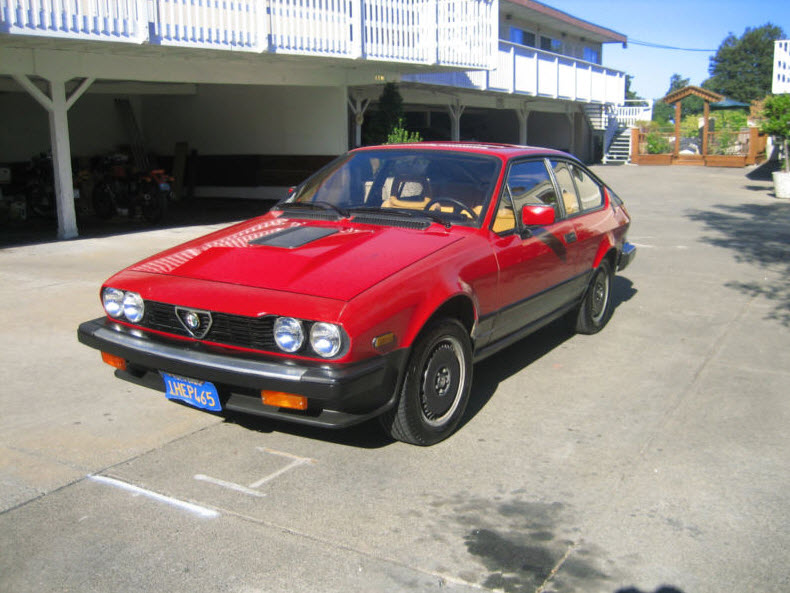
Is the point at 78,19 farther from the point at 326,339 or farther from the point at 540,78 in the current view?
the point at 540,78

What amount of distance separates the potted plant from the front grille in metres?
17.1

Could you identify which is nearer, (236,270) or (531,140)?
(236,270)

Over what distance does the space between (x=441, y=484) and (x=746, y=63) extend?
112439 mm

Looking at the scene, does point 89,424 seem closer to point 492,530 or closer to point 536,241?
point 492,530

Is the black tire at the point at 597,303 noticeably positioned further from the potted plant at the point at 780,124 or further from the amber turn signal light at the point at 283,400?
the potted plant at the point at 780,124

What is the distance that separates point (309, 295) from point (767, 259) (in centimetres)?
866

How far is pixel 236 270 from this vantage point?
4227 mm

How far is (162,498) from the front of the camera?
378 cm

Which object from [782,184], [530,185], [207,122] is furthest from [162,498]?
[782,184]

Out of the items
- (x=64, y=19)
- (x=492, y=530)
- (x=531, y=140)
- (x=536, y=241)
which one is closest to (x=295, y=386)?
(x=492, y=530)

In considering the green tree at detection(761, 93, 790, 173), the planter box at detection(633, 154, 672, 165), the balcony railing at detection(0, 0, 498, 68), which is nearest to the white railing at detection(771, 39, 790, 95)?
the green tree at detection(761, 93, 790, 173)

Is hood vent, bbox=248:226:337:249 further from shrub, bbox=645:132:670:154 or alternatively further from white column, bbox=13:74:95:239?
shrub, bbox=645:132:670:154

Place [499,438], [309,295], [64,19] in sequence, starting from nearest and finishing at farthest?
[309,295] < [499,438] < [64,19]

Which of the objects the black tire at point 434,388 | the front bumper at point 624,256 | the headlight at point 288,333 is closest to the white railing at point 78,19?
the front bumper at point 624,256
